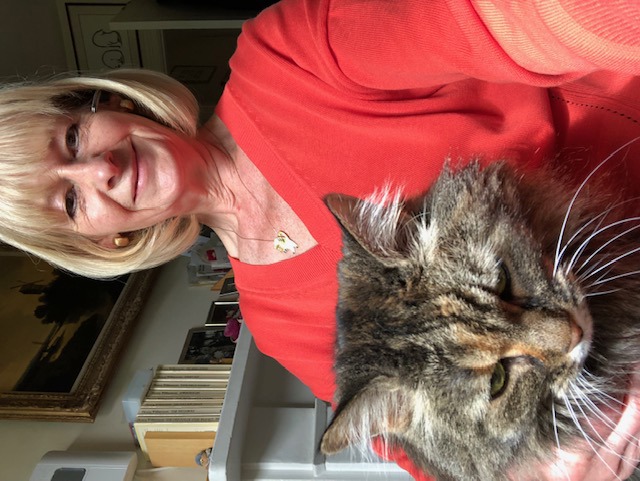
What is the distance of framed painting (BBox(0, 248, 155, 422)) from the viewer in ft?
8.17

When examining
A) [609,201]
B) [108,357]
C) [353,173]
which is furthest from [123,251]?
[609,201]

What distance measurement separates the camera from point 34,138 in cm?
147

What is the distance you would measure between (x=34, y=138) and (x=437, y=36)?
1.15 metres

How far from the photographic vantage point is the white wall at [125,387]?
2.41 metres

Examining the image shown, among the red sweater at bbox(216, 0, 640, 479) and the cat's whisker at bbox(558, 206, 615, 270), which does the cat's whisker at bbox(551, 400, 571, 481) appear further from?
the red sweater at bbox(216, 0, 640, 479)

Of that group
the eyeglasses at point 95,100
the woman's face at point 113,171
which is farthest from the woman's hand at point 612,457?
the eyeglasses at point 95,100

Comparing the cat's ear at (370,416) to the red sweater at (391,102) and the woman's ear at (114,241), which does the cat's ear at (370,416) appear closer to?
the red sweater at (391,102)

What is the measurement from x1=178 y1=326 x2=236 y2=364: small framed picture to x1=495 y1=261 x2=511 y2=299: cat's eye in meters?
1.99

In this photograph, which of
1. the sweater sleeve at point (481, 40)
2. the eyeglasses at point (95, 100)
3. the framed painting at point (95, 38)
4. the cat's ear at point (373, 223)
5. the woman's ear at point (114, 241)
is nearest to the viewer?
the sweater sleeve at point (481, 40)

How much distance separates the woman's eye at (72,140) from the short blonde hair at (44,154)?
5 cm

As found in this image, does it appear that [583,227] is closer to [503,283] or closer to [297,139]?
[503,283]

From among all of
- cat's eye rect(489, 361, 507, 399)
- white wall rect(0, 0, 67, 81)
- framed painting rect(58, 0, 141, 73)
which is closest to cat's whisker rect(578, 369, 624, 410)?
cat's eye rect(489, 361, 507, 399)

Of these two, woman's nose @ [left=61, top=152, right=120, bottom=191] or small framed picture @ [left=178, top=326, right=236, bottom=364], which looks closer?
woman's nose @ [left=61, top=152, right=120, bottom=191]

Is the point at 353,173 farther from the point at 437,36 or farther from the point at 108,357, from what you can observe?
the point at 108,357
